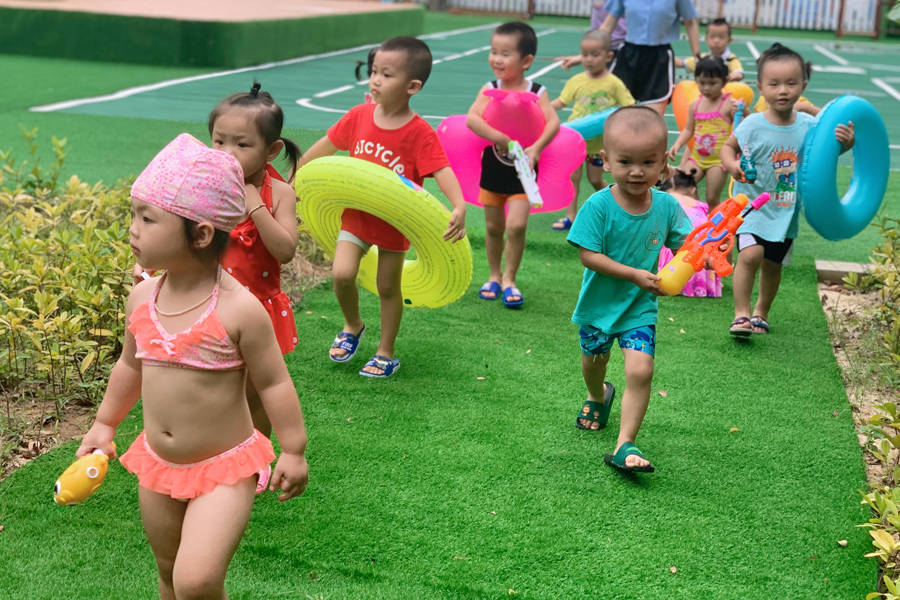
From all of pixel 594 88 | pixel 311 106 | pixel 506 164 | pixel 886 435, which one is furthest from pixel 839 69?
pixel 886 435

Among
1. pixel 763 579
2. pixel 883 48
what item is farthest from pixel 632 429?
pixel 883 48

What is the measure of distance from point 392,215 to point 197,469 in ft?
7.80

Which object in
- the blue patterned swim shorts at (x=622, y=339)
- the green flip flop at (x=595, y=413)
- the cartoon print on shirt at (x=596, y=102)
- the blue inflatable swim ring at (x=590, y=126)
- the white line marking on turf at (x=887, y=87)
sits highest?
the cartoon print on shirt at (x=596, y=102)

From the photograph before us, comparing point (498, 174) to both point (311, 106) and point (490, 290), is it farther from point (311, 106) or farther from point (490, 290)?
point (311, 106)

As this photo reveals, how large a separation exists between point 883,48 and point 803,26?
7.33m

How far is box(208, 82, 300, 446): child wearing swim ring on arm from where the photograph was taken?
348cm

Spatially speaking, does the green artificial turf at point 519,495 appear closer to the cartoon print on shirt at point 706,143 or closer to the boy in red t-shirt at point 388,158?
the boy in red t-shirt at point 388,158

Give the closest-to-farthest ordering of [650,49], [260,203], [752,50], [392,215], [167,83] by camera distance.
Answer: [260,203] < [392,215] < [650,49] < [167,83] < [752,50]

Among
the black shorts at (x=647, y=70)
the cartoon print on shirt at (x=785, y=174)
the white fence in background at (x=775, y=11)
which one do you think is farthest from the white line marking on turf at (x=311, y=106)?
the white fence in background at (x=775, y=11)

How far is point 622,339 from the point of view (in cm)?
420

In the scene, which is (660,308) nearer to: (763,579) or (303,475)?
A: (763,579)

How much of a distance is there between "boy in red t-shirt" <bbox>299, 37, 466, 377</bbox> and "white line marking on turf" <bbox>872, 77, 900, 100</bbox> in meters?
13.7

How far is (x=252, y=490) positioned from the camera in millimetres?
2658

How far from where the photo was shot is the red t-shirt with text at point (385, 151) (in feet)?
16.2
